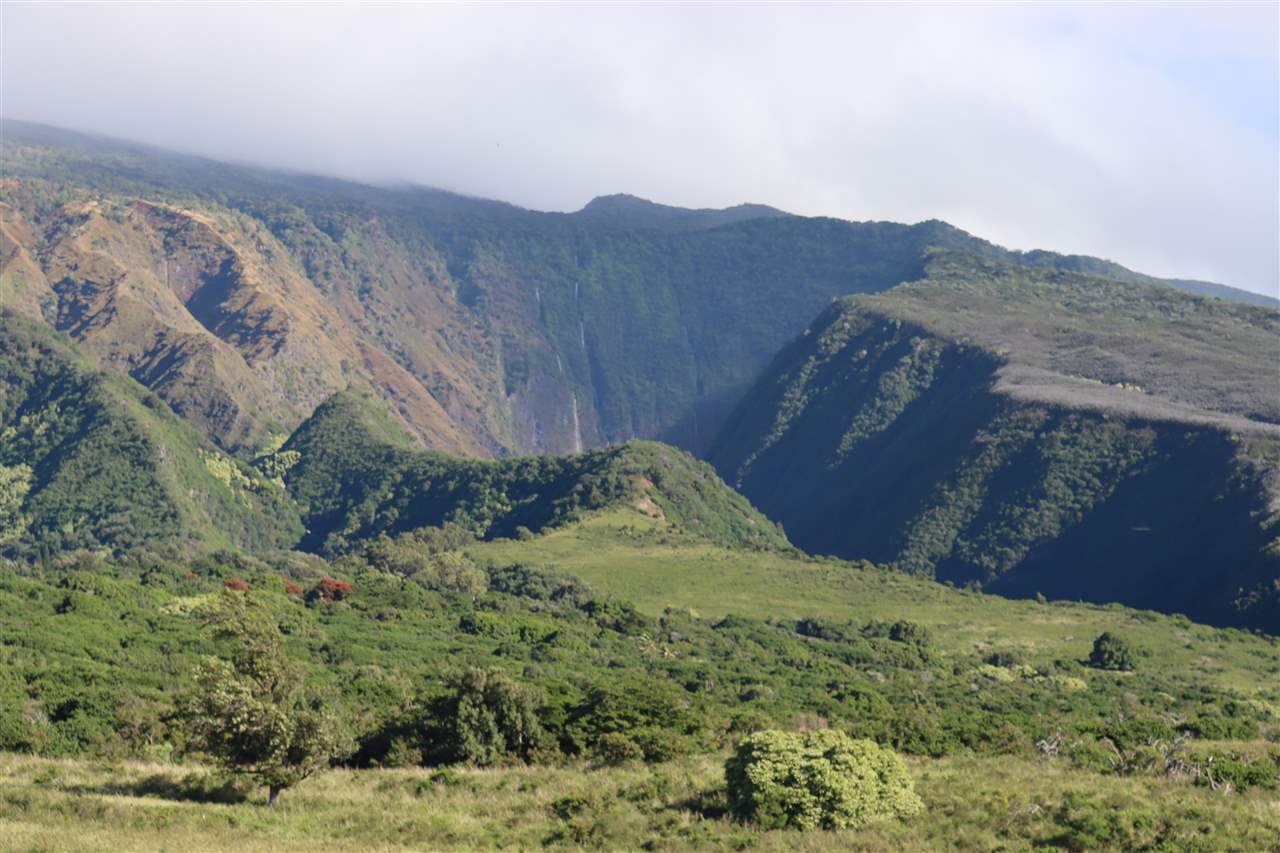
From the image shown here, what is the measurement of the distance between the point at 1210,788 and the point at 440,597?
108960 mm

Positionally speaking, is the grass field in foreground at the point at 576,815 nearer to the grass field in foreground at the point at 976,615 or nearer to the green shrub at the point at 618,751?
the green shrub at the point at 618,751

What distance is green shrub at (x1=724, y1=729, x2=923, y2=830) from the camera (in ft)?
184

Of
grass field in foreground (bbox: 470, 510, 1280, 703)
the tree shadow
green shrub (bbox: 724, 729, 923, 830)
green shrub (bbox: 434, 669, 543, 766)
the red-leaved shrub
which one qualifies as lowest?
the red-leaved shrub

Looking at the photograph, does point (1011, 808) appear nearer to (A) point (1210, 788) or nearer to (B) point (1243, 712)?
(A) point (1210, 788)

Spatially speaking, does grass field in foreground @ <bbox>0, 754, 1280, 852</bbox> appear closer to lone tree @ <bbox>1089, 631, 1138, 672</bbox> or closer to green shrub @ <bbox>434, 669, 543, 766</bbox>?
green shrub @ <bbox>434, 669, 543, 766</bbox>

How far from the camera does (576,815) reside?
5703 centimetres

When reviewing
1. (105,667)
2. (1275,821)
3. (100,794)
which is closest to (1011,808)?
(1275,821)

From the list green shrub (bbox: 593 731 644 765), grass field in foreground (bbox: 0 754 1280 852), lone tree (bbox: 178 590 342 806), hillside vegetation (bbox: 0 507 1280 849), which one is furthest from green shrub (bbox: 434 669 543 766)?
lone tree (bbox: 178 590 342 806)

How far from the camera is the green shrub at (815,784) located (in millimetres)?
56062

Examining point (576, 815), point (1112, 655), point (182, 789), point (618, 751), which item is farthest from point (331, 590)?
point (576, 815)

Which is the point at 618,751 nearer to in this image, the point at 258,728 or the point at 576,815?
the point at 576,815

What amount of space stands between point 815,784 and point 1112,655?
107 m

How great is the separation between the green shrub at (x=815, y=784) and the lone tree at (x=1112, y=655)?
10265cm

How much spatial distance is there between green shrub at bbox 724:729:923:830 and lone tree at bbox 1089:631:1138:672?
4041 inches
